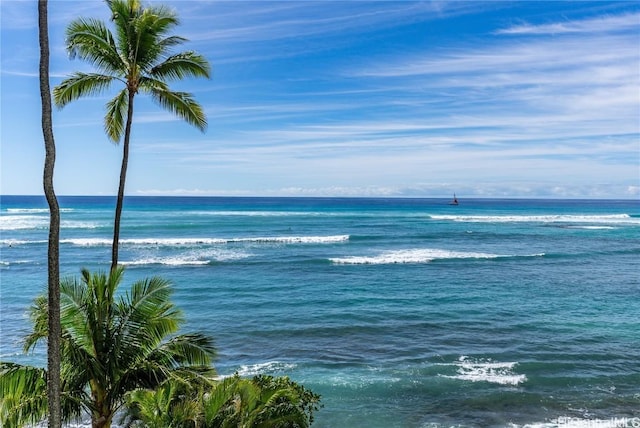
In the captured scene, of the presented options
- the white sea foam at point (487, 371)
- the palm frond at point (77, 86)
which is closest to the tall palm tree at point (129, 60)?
the palm frond at point (77, 86)

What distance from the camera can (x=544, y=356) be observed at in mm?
19125

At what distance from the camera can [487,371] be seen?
17.6 m

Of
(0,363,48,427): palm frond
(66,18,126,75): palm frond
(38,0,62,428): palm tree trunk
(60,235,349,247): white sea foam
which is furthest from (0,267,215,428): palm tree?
(60,235,349,247): white sea foam

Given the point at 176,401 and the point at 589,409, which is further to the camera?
the point at 589,409

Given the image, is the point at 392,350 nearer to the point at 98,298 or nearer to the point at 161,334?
the point at 161,334

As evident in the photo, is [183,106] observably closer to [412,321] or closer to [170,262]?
[412,321]

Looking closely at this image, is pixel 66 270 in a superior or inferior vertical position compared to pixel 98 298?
inferior

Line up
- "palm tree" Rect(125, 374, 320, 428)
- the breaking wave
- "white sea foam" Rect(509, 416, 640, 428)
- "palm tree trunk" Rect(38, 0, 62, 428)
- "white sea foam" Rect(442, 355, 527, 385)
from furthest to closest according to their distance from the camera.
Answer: the breaking wave
"white sea foam" Rect(442, 355, 527, 385)
"white sea foam" Rect(509, 416, 640, 428)
"palm tree" Rect(125, 374, 320, 428)
"palm tree trunk" Rect(38, 0, 62, 428)

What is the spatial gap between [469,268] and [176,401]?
3323 cm

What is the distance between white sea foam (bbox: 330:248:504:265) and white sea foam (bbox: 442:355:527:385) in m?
22.8

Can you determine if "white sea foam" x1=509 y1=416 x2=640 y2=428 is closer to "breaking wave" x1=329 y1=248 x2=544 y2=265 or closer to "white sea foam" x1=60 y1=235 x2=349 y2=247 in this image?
"breaking wave" x1=329 y1=248 x2=544 y2=265

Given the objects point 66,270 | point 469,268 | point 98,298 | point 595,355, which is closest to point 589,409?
point 595,355

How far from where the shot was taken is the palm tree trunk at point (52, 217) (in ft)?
23.1

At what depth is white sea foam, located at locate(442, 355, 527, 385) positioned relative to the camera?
16.9 m
